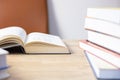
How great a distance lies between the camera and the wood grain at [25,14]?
1.67m

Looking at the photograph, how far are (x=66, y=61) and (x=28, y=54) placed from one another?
0.17m

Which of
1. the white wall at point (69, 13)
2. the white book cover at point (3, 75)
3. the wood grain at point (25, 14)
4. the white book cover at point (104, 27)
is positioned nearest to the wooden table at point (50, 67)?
the white book cover at point (3, 75)

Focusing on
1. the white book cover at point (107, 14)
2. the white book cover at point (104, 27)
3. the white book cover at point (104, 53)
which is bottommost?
the white book cover at point (104, 53)

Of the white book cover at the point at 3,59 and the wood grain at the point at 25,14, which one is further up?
the white book cover at the point at 3,59

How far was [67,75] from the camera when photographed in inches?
23.7

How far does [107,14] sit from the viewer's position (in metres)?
0.61

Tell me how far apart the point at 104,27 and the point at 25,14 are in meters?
1.13

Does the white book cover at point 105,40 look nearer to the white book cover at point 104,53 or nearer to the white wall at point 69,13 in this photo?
the white book cover at point 104,53

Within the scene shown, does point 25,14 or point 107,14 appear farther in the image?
point 25,14

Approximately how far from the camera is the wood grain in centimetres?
167

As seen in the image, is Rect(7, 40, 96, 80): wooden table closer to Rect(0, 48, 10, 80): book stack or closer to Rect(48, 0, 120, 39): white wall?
Rect(0, 48, 10, 80): book stack

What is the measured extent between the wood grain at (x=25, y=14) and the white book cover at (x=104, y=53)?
980 millimetres

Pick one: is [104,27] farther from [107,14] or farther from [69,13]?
[69,13]

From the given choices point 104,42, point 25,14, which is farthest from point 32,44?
point 25,14
